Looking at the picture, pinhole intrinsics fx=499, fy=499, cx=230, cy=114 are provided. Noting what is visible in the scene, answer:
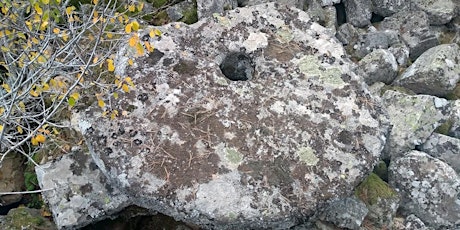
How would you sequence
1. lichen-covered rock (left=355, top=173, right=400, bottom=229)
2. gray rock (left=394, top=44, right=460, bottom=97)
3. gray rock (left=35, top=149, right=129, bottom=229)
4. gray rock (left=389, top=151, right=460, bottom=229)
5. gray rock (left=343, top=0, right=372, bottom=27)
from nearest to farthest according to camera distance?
gray rock (left=35, top=149, right=129, bottom=229)
lichen-covered rock (left=355, top=173, right=400, bottom=229)
gray rock (left=389, top=151, right=460, bottom=229)
gray rock (left=394, top=44, right=460, bottom=97)
gray rock (left=343, top=0, right=372, bottom=27)

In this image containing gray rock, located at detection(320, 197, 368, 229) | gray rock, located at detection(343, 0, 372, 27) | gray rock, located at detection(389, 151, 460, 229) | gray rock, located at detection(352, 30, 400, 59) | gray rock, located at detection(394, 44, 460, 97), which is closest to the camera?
gray rock, located at detection(320, 197, 368, 229)

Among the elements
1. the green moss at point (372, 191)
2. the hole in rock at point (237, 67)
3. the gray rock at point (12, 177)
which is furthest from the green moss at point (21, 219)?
the green moss at point (372, 191)

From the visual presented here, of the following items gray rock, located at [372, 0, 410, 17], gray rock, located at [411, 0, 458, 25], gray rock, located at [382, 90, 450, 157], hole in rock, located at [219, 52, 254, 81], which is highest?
gray rock, located at [411, 0, 458, 25]

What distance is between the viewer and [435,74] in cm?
660

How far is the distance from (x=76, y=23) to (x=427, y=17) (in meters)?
5.06

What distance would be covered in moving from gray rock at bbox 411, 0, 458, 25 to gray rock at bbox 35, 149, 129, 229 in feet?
18.1

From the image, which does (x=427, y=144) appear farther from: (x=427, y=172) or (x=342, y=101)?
(x=342, y=101)

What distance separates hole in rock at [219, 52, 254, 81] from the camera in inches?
219

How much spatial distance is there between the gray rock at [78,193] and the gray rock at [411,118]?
3.26m

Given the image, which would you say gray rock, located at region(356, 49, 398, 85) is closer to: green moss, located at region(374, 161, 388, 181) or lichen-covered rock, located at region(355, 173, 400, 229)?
green moss, located at region(374, 161, 388, 181)

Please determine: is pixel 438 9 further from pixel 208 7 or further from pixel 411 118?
pixel 208 7

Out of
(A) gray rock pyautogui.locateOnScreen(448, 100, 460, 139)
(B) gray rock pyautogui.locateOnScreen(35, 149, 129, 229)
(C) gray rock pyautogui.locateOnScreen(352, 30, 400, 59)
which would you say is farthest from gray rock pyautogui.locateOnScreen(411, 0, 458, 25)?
(B) gray rock pyautogui.locateOnScreen(35, 149, 129, 229)

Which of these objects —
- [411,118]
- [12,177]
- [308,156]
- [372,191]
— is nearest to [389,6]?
[411,118]

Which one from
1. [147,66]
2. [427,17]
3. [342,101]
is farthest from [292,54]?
[427,17]
